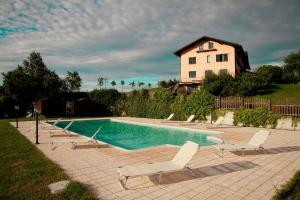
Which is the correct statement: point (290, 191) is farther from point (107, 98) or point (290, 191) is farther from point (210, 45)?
point (210, 45)

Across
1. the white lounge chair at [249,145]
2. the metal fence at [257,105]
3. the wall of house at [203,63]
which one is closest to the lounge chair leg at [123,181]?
the white lounge chair at [249,145]

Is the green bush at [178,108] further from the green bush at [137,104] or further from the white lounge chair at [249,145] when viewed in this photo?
the white lounge chair at [249,145]

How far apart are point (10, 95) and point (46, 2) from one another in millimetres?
26249

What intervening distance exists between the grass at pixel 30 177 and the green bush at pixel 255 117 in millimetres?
13974

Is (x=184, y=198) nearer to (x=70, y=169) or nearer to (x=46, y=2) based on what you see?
(x=70, y=169)

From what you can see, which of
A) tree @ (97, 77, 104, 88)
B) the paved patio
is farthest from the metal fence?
tree @ (97, 77, 104, 88)

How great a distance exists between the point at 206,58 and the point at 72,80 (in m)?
42.0

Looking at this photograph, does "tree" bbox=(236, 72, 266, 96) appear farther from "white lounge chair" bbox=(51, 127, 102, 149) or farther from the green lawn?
"white lounge chair" bbox=(51, 127, 102, 149)

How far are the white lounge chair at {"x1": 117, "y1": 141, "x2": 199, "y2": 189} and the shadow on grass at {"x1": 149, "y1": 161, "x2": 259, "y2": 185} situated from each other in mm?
241

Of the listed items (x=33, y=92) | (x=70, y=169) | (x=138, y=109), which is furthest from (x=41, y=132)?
(x=33, y=92)

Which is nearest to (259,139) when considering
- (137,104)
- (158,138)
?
(158,138)

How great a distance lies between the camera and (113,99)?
104 ft

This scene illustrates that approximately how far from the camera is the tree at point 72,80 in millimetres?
64125

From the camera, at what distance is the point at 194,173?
19.5ft
